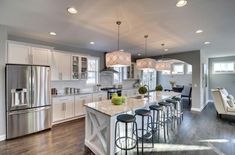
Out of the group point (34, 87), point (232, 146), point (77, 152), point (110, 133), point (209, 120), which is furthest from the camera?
point (209, 120)

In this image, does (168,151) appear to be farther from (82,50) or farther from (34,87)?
(82,50)

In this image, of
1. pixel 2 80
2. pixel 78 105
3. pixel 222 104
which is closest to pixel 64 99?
pixel 78 105

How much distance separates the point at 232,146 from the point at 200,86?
11.5 ft

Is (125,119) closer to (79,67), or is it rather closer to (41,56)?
(41,56)

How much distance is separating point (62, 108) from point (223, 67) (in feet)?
29.2

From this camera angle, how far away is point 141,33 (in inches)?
145

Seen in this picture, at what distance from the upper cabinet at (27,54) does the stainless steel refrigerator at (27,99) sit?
35cm

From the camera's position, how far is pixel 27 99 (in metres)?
3.53

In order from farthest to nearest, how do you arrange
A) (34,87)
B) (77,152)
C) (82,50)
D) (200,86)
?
1. (200,86)
2. (82,50)
3. (34,87)
4. (77,152)

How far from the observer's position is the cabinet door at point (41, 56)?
399 centimetres

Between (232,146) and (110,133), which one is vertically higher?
(110,133)

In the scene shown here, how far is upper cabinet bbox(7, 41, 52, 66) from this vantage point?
355 cm

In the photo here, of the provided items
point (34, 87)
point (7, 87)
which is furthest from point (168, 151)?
point (7, 87)

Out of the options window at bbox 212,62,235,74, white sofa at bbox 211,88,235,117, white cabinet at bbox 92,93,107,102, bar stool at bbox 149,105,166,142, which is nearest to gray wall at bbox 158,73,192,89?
window at bbox 212,62,235,74
